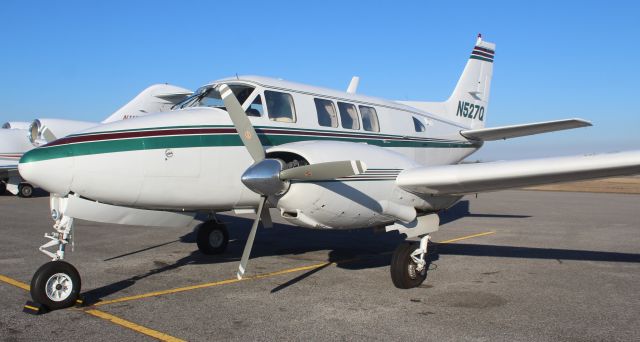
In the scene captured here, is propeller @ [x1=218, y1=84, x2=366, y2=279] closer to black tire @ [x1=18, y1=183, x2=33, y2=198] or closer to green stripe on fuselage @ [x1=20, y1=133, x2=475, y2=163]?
green stripe on fuselage @ [x1=20, y1=133, x2=475, y2=163]

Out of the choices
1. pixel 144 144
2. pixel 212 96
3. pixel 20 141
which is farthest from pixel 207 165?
pixel 20 141

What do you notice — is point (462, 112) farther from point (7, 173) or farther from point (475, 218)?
point (7, 173)

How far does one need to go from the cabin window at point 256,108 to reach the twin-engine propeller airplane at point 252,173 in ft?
0.07

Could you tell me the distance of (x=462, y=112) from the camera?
52.0 ft

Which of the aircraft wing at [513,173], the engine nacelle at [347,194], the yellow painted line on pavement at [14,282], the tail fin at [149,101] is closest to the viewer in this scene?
the aircraft wing at [513,173]

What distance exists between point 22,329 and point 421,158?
859 centimetres

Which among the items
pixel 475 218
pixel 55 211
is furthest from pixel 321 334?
pixel 475 218

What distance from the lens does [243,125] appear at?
7.34 meters

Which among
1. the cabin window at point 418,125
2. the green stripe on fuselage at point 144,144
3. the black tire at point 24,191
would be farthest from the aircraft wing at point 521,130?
the black tire at point 24,191

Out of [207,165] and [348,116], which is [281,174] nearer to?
[207,165]

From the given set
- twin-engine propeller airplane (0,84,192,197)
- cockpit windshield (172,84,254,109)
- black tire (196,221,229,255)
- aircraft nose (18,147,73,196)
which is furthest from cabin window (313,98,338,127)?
twin-engine propeller airplane (0,84,192,197)

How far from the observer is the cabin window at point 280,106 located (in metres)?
8.44

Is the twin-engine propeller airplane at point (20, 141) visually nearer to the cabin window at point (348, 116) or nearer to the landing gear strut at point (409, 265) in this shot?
the cabin window at point (348, 116)

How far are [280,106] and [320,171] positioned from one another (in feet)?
7.37
